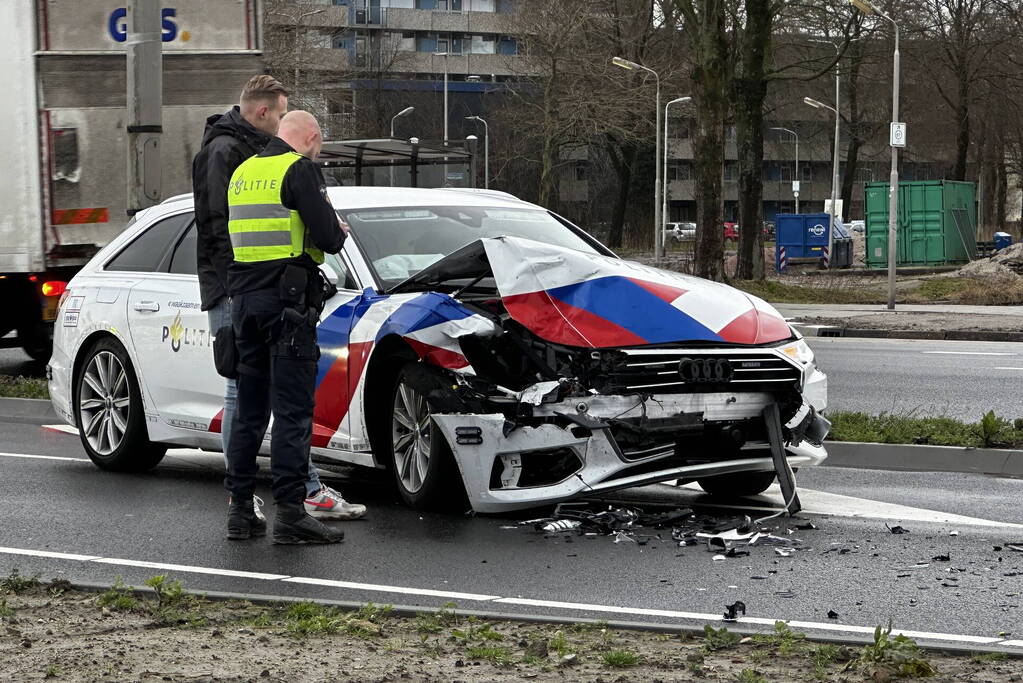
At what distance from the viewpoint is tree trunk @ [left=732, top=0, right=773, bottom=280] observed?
1355 inches

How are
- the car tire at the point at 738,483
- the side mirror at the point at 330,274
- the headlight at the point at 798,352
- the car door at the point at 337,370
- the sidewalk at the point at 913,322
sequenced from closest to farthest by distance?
the headlight at the point at 798,352, the car door at the point at 337,370, the car tire at the point at 738,483, the side mirror at the point at 330,274, the sidewalk at the point at 913,322

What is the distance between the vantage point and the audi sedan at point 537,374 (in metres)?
7.07

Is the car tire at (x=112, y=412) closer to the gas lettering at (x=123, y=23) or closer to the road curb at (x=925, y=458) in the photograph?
the road curb at (x=925, y=458)

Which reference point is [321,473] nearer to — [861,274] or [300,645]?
[300,645]

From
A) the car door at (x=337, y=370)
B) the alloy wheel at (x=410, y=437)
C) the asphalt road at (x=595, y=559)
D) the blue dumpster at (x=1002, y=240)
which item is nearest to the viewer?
the asphalt road at (x=595, y=559)

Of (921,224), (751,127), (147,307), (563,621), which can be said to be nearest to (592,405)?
(563,621)

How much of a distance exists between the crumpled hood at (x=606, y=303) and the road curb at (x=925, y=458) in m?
2.19

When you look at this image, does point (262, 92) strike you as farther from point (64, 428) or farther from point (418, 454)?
point (64, 428)

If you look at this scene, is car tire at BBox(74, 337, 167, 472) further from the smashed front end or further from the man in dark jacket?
the smashed front end

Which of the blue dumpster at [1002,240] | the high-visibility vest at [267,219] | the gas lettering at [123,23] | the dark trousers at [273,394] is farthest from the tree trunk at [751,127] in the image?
the high-visibility vest at [267,219]

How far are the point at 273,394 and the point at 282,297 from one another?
44 centimetres

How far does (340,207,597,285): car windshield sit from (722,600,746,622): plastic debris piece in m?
3.08

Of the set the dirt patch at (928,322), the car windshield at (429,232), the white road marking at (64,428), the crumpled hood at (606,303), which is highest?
the car windshield at (429,232)

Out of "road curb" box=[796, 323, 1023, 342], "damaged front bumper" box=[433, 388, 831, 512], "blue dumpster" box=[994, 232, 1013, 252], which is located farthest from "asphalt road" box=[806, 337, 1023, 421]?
"blue dumpster" box=[994, 232, 1013, 252]
